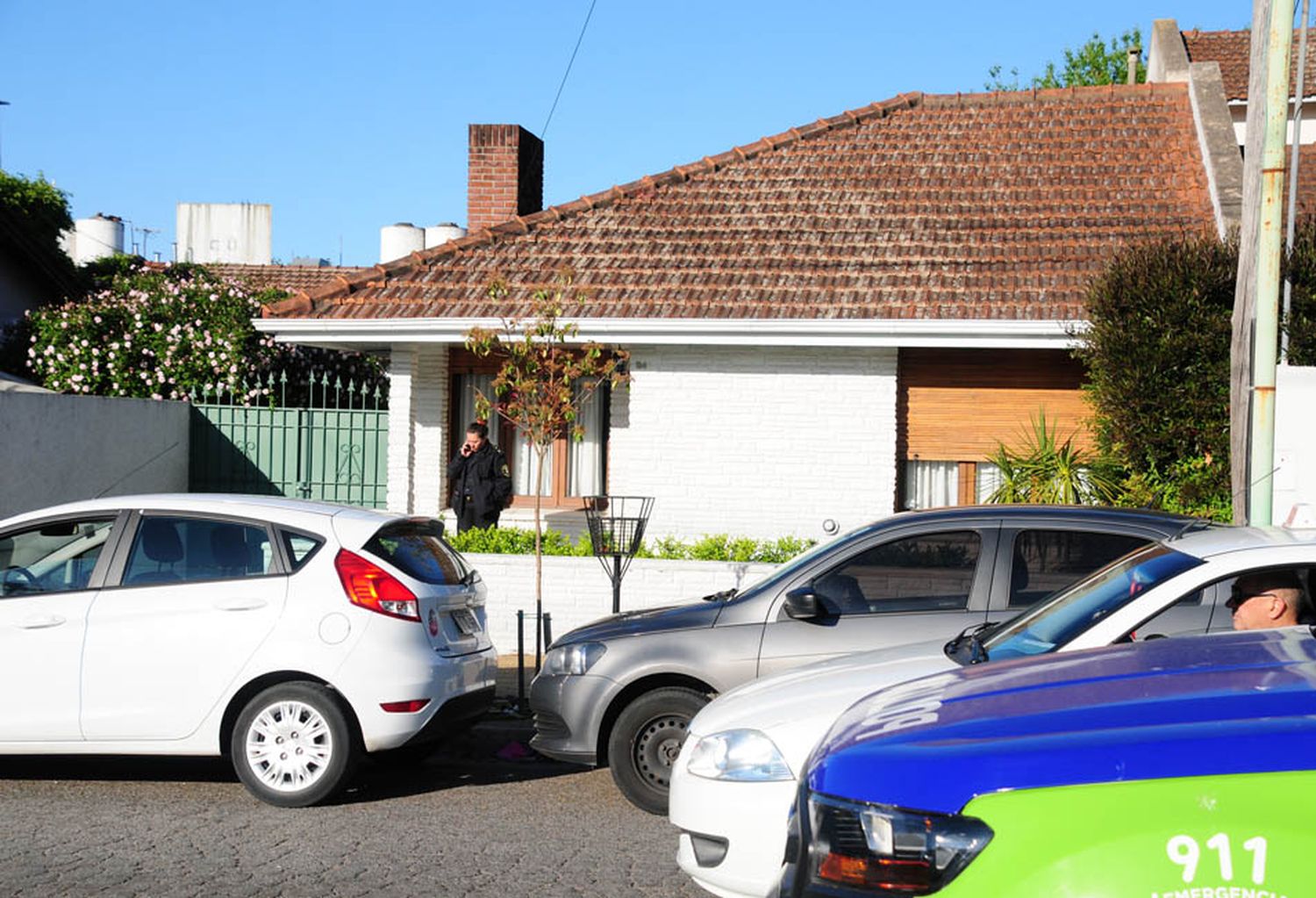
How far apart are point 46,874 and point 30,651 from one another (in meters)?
1.86

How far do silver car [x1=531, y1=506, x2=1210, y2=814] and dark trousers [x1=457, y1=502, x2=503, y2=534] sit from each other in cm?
548

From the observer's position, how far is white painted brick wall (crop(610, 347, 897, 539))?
13.7 m

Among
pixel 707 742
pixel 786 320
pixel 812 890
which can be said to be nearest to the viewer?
pixel 812 890

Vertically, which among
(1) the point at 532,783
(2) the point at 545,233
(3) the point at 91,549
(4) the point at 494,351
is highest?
(2) the point at 545,233

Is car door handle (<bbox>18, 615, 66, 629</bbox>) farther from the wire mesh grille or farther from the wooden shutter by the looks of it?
the wooden shutter

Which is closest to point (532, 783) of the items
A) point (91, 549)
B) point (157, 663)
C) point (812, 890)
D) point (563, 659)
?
point (563, 659)

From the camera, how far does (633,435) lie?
563 inches

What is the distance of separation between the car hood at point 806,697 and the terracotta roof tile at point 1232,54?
15.5 m

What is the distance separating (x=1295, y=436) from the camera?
10562 mm

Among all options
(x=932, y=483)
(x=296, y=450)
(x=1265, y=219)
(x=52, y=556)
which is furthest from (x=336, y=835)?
(x=296, y=450)

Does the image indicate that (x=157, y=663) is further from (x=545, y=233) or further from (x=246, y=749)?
(x=545, y=233)

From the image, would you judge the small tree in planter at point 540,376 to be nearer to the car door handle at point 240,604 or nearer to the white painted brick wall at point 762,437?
the white painted brick wall at point 762,437

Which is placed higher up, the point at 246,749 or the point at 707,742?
the point at 707,742

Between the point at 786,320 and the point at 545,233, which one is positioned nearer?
the point at 786,320
